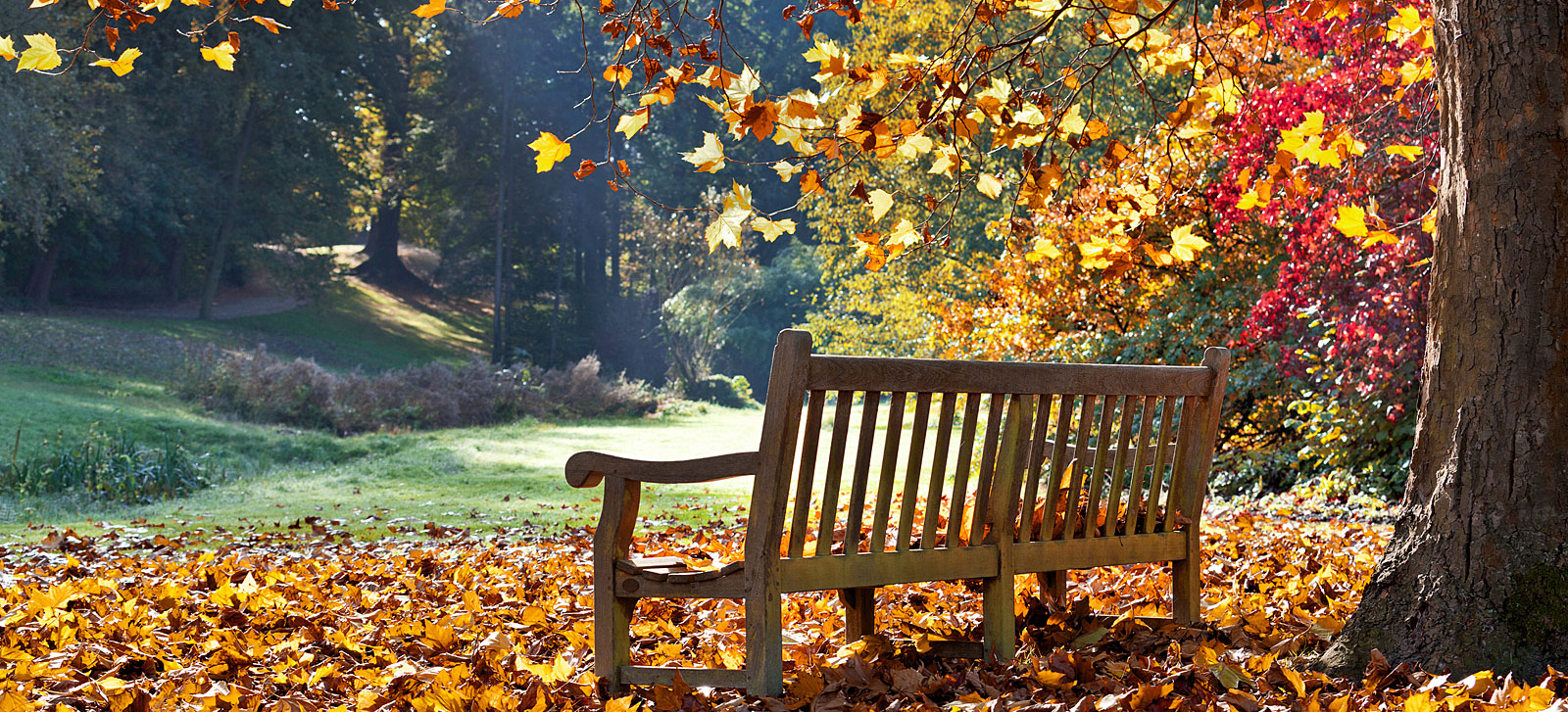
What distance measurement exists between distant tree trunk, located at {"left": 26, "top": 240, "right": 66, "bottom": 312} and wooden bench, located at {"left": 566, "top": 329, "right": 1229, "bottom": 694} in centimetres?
2782

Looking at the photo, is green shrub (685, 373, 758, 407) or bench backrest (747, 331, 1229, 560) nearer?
bench backrest (747, 331, 1229, 560)

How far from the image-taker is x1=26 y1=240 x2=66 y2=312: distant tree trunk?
83.1ft

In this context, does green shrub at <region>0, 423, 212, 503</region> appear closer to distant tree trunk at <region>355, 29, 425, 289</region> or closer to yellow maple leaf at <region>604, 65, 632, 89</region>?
yellow maple leaf at <region>604, 65, 632, 89</region>

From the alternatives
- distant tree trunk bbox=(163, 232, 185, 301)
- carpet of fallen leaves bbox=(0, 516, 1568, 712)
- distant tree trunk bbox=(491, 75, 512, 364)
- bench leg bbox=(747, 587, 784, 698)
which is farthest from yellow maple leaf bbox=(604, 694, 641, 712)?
distant tree trunk bbox=(163, 232, 185, 301)

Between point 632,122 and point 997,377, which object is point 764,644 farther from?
point 632,122

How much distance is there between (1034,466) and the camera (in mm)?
3035

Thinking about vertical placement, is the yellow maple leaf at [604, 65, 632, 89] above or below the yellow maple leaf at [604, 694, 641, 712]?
above

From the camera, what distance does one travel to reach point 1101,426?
330 centimetres

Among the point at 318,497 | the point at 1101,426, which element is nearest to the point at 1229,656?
the point at 1101,426

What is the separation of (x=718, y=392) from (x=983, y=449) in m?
25.8

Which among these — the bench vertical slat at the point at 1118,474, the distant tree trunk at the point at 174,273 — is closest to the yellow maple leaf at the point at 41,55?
the bench vertical slat at the point at 1118,474

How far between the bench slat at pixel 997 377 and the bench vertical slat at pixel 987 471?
0.05 m

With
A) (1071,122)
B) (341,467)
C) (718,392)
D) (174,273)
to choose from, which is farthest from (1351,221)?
(174,273)

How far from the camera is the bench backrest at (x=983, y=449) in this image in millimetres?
2650
